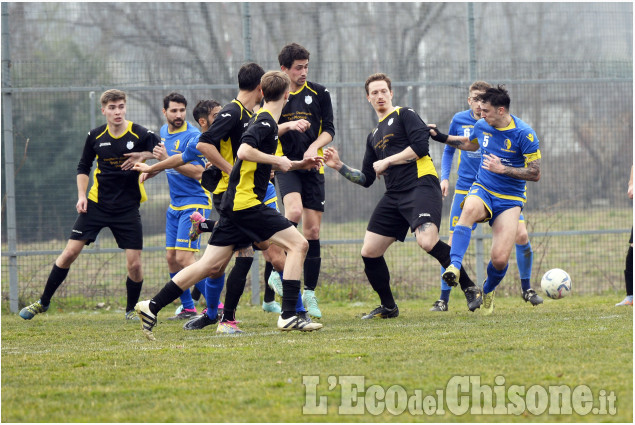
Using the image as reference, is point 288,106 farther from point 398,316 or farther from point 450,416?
point 450,416

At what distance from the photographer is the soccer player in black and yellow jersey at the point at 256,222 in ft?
20.7

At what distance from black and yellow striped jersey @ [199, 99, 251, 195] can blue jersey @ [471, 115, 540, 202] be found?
2.29m

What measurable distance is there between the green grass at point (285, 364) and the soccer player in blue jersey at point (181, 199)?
1.00m

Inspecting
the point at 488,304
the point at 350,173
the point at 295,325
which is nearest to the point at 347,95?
the point at 350,173

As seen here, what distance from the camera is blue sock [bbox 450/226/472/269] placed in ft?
24.6

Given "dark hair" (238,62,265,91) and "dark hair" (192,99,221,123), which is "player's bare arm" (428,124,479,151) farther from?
"dark hair" (192,99,221,123)

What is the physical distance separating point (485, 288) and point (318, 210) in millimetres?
1799

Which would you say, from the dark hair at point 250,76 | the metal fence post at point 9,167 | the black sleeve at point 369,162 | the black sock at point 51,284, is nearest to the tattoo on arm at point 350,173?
the black sleeve at point 369,162

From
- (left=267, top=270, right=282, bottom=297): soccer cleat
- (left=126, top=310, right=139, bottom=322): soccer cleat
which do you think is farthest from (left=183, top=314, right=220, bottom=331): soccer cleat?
(left=126, top=310, right=139, bottom=322): soccer cleat

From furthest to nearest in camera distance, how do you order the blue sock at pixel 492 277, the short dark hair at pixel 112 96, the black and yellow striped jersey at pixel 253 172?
the short dark hair at pixel 112 96 < the blue sock at pixel 492 277 < the black and yellow striped jersey at pixel 253 172

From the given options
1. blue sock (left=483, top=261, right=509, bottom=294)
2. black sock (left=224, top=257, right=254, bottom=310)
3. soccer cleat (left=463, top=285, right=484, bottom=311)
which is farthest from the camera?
blue sock (left=483, top=261, right=509, bottom=294)

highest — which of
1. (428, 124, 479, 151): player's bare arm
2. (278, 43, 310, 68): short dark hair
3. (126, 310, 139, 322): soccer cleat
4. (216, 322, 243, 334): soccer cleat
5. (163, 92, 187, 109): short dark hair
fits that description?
(278, 43, 310, 68): short dark hair

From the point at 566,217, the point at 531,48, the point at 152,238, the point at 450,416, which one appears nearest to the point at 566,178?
the point at 566,217

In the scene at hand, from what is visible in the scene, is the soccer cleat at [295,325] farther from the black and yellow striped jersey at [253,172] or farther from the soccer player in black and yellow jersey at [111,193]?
the soccer player in black and yellow jersey at [111,193]
